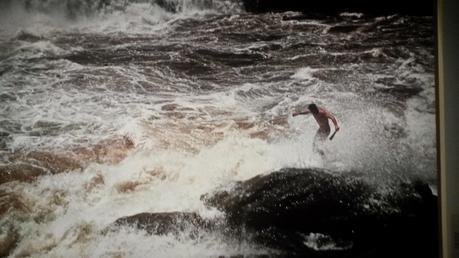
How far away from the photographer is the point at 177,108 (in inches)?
80.8

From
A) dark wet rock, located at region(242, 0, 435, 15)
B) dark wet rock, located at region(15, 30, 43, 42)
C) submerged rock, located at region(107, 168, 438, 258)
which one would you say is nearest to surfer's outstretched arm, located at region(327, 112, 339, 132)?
submerged rock, located at region(107, 168, 438, 258)

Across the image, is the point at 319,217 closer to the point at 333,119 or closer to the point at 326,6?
the point at 333,119

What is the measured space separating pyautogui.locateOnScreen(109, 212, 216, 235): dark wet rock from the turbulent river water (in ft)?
0.12

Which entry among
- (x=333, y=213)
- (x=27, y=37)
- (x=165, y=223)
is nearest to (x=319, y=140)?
(x=333, y=213)

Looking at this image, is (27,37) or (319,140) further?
(27,37)

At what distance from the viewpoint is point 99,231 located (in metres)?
1.89

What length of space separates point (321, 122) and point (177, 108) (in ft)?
2.73

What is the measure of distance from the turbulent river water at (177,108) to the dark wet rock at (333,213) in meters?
0.08

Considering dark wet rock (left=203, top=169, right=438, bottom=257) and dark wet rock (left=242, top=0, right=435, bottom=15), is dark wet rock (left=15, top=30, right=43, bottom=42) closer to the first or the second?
dark wet rock (left=242, top=0, right=435, bottom=15)

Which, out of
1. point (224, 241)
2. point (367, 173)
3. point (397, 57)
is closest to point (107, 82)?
point (224, 241)

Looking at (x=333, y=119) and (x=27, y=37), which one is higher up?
(x=27, y=37)

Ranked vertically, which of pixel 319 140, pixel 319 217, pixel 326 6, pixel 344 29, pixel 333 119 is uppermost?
pixel 326 6

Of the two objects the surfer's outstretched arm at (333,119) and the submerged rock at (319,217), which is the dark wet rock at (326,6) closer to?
the surfer's outstretched arm at (333,119)

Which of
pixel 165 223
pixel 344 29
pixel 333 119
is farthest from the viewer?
pixel 344 29
